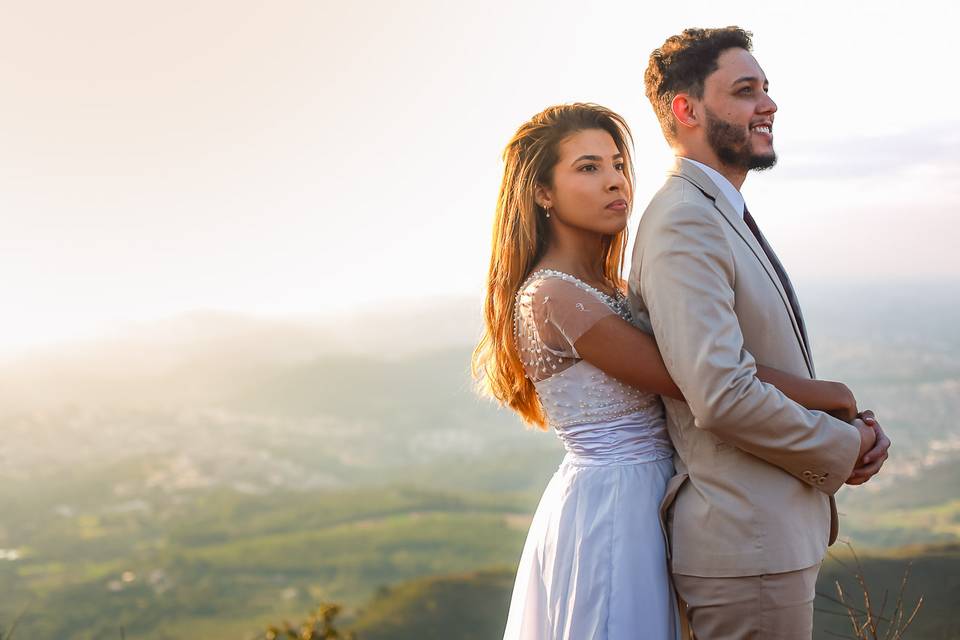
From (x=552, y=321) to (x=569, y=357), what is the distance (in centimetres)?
17

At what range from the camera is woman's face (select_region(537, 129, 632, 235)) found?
3.46 meters

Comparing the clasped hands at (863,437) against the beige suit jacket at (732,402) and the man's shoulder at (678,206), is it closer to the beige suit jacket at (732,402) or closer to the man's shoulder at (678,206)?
the beige suit jacket at (732,402)

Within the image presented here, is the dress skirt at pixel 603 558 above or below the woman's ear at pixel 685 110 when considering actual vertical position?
below

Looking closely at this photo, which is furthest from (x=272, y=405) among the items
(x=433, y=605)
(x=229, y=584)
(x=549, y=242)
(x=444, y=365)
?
(x=549, y=242)

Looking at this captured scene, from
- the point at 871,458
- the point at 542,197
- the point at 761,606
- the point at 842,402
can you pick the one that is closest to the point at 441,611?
the point at 542,197

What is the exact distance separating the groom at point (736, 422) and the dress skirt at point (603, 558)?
4.6 inches

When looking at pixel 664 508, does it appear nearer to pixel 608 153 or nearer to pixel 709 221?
pixel 709 221

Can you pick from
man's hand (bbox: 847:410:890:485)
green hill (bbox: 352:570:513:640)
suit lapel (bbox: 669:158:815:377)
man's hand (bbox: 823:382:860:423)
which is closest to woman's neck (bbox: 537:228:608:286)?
suit lapel (bbox: 669:158:815:377)

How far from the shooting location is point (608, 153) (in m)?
3.51

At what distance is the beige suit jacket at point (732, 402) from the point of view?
2654mm

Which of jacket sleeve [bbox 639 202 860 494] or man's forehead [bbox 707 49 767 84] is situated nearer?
jacket sleeve [bbox 639 202 860 494]

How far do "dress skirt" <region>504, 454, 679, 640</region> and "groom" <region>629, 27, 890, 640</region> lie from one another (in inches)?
4.6

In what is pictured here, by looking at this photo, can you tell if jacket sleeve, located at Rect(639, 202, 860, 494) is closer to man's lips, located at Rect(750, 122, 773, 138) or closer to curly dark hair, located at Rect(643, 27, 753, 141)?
man's lips, located at Rect(750, 122, 773, 138)

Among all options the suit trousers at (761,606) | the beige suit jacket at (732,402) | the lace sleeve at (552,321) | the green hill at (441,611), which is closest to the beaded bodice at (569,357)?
the lace sleeve at (552,321)
